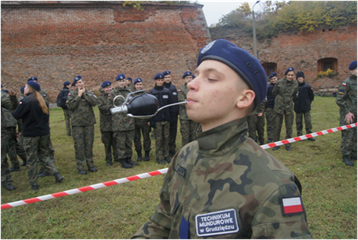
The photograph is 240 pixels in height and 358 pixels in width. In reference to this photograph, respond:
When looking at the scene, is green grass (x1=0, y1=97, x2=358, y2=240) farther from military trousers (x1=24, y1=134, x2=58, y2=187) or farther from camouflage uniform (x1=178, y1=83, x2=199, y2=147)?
camouflage uniform (x1=178, y1=83, x2=199, y2=147)

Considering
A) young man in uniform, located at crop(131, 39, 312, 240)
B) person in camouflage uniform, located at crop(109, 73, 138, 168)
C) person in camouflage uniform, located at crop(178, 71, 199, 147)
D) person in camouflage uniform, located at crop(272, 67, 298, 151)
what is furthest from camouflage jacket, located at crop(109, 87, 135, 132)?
young man in uniform, located at crop(131, 39, 312, 240)

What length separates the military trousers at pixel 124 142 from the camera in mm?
6043

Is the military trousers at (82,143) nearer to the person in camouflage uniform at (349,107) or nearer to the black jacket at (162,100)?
the black jacket at (162,100)

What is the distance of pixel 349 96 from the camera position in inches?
209

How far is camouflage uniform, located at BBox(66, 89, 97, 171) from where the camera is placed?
5535mm

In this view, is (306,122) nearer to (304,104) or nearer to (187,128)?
(304,104)

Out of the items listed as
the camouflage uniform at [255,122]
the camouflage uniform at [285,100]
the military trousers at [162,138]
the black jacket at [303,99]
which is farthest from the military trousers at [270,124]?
the military trousers at [162,138]

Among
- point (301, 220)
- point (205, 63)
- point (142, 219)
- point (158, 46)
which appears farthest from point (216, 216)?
point (158, 46)

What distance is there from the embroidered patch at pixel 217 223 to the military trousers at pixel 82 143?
510cm

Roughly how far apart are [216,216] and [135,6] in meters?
19.2

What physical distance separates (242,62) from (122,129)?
517 centimetres

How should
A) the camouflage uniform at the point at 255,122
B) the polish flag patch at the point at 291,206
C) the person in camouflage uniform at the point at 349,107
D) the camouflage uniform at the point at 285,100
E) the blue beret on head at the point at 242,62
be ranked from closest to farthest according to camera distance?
the polish flag patch at the point at 291,206 < the blue beret on head at the point at 242,62 < the person in camouflage uniform at the point at 349,107 < the camouflage uniform at the point at 285,100 < the camouflage uniform at the point at 255,122

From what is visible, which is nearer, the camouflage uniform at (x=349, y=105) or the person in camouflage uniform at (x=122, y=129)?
the camouflage uniform at (x=349, y=105)

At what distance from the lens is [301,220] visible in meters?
0.94
